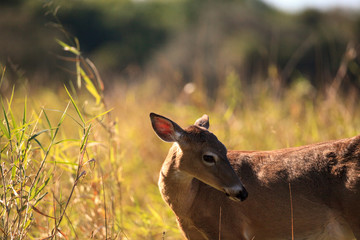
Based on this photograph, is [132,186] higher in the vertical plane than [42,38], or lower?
higher

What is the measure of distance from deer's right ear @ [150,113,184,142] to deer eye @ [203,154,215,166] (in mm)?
266

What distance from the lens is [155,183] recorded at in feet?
20.8

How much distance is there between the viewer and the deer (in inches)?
154

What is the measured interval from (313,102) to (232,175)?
15.8 ft

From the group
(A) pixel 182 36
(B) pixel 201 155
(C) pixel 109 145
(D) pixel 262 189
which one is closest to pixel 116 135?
(C) pixel 109 145

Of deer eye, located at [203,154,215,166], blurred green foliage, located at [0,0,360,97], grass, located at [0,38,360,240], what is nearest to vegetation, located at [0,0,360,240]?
grass, located at [0,38,360,240]

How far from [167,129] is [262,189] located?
901 millimetres

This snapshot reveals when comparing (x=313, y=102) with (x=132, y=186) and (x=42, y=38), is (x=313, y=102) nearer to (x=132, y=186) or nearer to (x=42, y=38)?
(x=132, y=186)

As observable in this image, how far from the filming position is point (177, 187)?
417 cm

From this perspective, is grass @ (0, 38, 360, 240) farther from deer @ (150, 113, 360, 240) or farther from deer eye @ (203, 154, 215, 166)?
deer eye @ (203, 154, 215, 166)

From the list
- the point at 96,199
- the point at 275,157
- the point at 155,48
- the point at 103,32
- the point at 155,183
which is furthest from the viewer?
the point at 103,32

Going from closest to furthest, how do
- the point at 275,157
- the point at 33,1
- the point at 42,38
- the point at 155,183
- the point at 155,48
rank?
the point at 275,157 < the point at 155,183 < the point at 42,38 < the point at 33,1 < the point at 155,48

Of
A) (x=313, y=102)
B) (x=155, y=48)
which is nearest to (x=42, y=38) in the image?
(x=155, y=48)

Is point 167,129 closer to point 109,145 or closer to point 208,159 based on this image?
point 208,159
